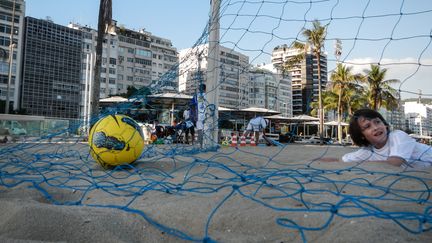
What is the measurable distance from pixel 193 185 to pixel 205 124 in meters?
3.57

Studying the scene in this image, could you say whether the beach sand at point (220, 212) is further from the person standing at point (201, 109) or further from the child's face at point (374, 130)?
the person standing at point (201, 109)

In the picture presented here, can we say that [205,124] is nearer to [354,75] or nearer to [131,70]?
[354,75]

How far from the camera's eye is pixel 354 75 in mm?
25562

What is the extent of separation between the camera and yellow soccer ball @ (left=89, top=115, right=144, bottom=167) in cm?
327

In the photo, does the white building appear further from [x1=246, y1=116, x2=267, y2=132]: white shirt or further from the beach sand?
[x1=246, y1=116, x2=267, y2=132]: white shirt

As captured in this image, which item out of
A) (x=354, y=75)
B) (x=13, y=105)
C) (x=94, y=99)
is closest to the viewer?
(x=94, y=99)

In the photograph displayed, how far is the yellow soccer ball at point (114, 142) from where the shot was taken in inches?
129

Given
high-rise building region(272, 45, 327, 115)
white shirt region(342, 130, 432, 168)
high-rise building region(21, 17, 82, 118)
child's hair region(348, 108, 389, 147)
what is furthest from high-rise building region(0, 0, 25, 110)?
white shirt region(342, 130, 432, 168)

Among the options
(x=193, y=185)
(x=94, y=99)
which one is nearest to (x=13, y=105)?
(x=94, y=99)

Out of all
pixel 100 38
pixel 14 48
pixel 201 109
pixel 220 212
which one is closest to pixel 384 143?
pixel 220 212

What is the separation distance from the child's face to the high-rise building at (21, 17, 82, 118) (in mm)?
47470

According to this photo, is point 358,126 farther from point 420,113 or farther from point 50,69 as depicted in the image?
point 50,69

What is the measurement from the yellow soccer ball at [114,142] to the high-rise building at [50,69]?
45528mm

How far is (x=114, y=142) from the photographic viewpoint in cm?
327
